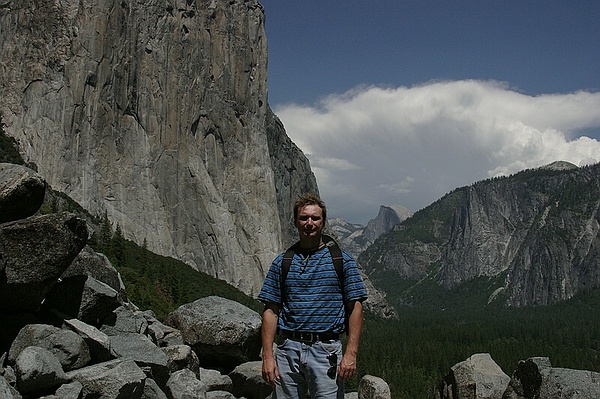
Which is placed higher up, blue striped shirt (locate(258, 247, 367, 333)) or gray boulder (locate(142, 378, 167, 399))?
blue striped shirt (locate(258, 247, 367, 333))

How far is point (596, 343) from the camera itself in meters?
153

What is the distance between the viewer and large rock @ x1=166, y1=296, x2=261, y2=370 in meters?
16.1

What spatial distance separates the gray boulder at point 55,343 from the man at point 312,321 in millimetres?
5396

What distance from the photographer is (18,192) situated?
12.0 meters

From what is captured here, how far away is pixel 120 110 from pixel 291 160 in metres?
84.0

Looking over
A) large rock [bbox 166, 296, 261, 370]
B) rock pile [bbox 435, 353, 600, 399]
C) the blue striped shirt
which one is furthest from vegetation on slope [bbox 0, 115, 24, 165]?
the blue striped shirt

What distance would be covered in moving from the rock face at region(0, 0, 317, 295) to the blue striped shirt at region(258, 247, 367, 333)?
9122cm

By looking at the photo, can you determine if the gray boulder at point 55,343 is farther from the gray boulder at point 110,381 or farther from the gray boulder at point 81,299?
the gray boulder at point 81,299

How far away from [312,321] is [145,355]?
675cm

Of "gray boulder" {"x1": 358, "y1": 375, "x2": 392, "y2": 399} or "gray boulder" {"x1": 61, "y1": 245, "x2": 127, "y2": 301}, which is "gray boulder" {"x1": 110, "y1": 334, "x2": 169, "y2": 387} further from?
"gray boulder" {"x1": 358, "y1": 375, "x2": 392, "y2": 399}

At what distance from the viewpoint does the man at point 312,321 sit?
759 centimetres

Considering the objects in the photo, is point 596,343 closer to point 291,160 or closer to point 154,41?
point 291,160

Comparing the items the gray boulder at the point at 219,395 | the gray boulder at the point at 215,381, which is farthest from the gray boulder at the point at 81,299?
the gray boulder at the point at 219,395

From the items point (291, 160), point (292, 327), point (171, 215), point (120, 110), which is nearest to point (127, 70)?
point (120, 110)
